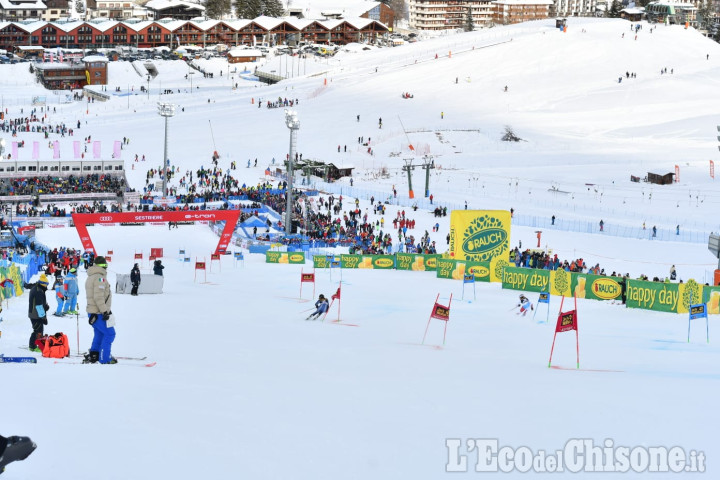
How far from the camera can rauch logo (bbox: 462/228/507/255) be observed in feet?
73.6

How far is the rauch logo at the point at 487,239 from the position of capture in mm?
22422

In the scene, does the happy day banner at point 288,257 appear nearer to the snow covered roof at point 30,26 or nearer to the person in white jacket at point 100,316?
the person in white jacket at point 100,316

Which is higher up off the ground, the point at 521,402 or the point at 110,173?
the point at 110,173

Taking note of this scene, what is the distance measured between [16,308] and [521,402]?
26.9 ft

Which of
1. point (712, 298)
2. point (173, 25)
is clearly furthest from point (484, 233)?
point (173, 25)

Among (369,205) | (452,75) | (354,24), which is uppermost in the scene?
(354,24)

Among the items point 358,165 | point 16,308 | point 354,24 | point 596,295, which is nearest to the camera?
point 16,308

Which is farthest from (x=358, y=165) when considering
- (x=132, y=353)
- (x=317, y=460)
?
(x=317, y=460)

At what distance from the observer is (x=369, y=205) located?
36844 mm

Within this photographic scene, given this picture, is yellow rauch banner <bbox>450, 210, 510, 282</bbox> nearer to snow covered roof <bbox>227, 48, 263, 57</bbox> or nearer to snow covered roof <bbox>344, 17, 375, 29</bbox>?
snow covered roof <bbox>227, 48, 263, 57</bbox>

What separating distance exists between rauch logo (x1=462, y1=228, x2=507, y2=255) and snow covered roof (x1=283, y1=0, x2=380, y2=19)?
102 m

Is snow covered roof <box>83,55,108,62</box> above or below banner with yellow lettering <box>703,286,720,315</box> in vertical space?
above

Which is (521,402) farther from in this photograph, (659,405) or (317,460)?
(317,460)

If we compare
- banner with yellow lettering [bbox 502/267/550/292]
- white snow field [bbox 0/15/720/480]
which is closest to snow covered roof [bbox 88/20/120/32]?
white snow field [bbox 0/15/720/480]
